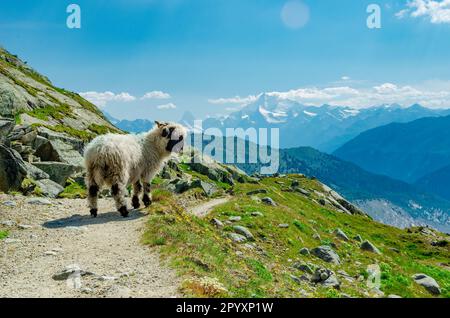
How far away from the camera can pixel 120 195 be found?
726 inches

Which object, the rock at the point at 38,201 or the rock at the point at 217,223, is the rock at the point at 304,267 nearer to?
the rock at the point at 217,223

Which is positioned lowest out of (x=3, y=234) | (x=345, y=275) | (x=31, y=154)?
(x=345, y=275)

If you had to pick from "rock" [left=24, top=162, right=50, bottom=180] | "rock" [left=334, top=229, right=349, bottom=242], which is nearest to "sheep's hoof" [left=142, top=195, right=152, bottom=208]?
"rock" [left=24, top=162, right=50, bottom=180]

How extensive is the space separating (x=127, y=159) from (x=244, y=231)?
960 cm

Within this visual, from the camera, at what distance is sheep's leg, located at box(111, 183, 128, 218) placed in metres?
18.2

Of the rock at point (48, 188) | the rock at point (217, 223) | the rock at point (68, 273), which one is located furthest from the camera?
the rock at point (217, 223)

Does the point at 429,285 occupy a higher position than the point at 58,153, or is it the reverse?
the point at 58,153

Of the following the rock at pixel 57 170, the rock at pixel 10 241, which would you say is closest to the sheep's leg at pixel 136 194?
the rock at pixel 10 241

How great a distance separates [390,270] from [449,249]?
52.7 meters

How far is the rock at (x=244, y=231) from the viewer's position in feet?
79.6

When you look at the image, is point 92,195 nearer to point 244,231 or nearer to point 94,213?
point 94,213

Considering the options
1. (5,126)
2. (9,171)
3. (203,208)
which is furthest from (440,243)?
(5,126)

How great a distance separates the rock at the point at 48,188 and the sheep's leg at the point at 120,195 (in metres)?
Answer: 7.81
